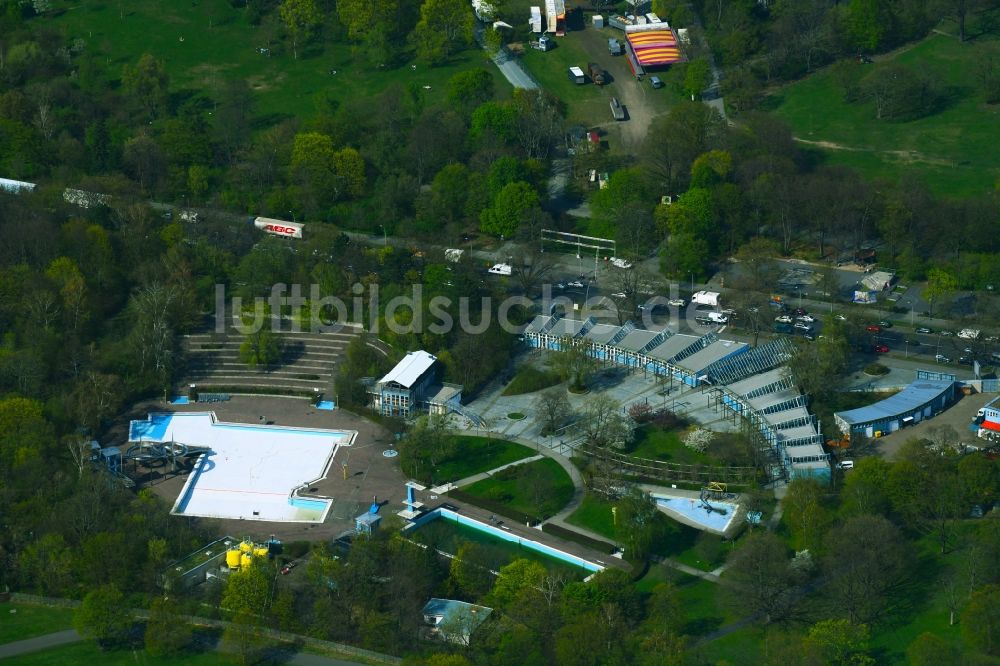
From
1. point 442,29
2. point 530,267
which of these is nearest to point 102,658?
point 530,267

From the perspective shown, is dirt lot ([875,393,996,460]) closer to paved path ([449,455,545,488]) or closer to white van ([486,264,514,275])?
paved path ([449,455,545,488])

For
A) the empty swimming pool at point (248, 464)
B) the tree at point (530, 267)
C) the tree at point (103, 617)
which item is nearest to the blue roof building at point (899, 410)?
the tree at point (530, 267)

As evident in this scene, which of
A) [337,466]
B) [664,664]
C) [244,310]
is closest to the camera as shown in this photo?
[664,664]

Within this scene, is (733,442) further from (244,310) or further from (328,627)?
(244,310)

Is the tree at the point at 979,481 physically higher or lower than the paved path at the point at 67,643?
higher

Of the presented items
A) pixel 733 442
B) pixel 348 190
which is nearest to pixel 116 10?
pixel 348 190

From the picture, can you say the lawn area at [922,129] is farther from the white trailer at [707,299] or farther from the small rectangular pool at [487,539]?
the small rectangular pool at [487,539]

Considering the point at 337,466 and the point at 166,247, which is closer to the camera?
the point at 337,466

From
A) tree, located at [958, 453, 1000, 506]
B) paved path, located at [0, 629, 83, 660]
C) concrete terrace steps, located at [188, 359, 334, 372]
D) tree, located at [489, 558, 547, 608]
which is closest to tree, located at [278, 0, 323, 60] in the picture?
concrete terrace steps, located at [188, 359, 334, 372]
